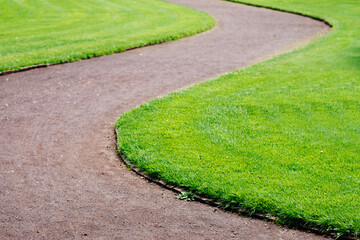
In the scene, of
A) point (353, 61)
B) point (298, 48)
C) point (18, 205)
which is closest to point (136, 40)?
point (298, 48)

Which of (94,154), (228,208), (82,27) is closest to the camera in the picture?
(228,208)

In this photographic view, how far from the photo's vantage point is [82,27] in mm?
16812

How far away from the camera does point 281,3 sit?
2327 centimetres

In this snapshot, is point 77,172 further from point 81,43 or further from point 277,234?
point 81,43

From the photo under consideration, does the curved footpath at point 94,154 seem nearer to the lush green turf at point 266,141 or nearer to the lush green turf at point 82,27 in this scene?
the lush green turf at point 266,141

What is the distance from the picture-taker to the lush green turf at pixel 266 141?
547 cm

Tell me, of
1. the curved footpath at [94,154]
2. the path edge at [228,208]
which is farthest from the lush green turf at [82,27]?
the path edge at [228,208]

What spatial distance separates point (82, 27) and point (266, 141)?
11.8 metres

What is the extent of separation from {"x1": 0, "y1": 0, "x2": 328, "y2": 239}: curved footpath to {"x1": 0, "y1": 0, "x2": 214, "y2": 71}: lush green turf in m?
0.96

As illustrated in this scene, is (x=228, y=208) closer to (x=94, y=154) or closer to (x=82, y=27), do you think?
(x=94, y=154)

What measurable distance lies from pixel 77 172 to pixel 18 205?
1.06 m

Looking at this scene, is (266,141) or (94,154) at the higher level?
(266,141)

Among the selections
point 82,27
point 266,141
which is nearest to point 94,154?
point 266,141

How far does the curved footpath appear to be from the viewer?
198 inches
